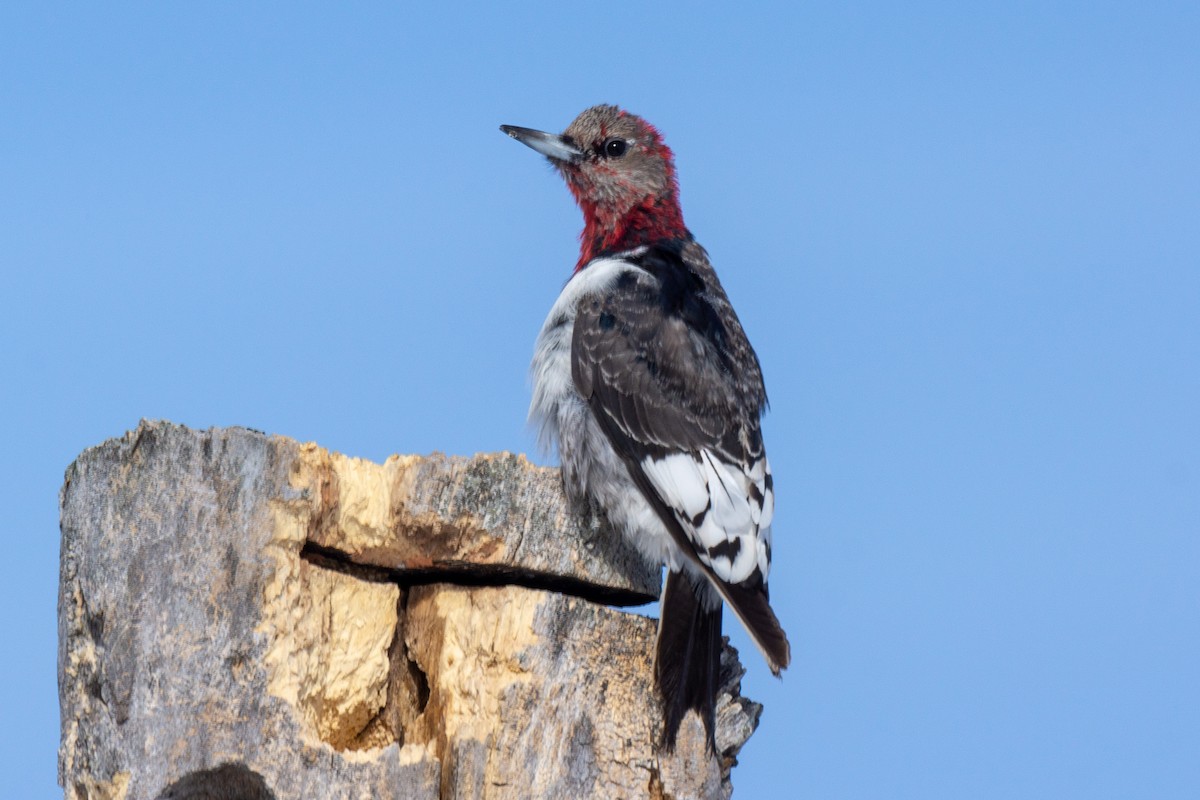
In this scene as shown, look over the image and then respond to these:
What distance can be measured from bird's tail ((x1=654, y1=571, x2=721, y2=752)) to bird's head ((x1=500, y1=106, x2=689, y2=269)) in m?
2.03

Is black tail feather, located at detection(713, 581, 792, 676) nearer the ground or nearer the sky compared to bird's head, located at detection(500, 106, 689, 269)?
nearer the ground

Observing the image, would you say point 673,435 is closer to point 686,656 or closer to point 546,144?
point 686,656

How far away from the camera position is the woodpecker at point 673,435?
3982 millimetres

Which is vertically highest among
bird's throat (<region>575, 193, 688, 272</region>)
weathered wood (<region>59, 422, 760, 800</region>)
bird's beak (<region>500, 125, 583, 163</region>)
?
bird's beak (<region>500, 125, 583, 163</region>)

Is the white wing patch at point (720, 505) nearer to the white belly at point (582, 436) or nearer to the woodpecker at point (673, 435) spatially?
the woodpecker at point (673, 435)

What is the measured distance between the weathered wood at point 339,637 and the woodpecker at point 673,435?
167 millimetres

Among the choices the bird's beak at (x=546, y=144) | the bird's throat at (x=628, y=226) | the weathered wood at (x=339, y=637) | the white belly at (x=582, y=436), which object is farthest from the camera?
the bird's beak at (x=546, y=144)

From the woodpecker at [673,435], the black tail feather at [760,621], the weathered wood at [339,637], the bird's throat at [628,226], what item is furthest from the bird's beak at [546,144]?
the black tail feather at [760,621]

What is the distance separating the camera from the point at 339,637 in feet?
12.3

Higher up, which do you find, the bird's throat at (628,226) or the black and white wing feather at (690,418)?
the bird's throat at (628,226)

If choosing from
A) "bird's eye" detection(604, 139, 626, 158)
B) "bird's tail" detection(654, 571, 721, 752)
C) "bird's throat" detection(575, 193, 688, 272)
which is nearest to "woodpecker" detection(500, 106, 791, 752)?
"bird's tail" detection(654, 571, 721, 752)

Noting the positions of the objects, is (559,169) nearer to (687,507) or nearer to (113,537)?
(687,507)

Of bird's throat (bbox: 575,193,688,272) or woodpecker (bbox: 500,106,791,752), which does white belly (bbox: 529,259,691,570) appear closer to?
woodpecker (bbox: 500,106,791,752)

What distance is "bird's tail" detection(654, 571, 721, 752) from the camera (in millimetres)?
3848
